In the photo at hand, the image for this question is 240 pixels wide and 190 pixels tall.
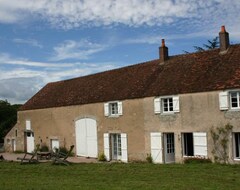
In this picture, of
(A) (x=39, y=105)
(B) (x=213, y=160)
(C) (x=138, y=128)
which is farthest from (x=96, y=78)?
(B) (x=213, y=160)

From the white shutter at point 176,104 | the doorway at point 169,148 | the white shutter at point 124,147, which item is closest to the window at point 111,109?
the white shutter at point 124,147

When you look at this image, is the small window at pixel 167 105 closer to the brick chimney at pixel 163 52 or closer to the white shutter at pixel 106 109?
the brick chimney at pixel 163 52

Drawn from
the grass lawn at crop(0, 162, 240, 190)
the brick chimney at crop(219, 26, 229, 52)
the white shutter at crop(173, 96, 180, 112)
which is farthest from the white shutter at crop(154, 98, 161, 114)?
the grass lawn at crop(0, 162, 240, 190)

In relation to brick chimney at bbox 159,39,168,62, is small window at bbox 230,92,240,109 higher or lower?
lower

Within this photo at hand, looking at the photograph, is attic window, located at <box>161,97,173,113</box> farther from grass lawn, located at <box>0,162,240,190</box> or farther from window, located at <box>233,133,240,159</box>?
grass lawn, located at <box>0,162,240,190</box>

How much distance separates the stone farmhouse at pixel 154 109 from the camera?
21.2 metres

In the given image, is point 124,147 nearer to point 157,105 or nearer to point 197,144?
point 157,105

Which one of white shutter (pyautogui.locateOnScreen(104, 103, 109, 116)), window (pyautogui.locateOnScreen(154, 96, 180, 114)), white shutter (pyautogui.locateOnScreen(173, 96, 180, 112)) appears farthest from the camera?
white shutter (pyautogui.locateOnScreen(104, 103, 109, 116))

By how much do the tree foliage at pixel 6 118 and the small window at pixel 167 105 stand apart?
2612 cm

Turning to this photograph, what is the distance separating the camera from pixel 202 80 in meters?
22.3

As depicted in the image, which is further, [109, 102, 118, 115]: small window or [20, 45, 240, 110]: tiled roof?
[109, 102, 118, 115]: small window

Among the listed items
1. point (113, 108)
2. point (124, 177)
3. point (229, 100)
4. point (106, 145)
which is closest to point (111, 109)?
point (113, 108)

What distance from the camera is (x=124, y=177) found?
16.4 meters

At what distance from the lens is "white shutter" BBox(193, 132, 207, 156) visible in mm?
21344
